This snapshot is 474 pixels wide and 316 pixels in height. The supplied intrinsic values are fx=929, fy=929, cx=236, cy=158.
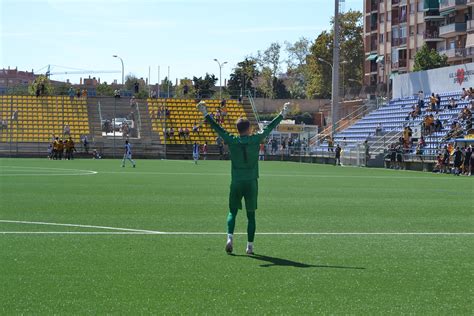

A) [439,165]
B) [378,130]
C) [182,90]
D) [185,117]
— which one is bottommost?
[439,165]

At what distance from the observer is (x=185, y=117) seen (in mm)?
92500

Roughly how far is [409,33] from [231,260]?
353 ft

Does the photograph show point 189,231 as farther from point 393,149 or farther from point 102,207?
point 393,149

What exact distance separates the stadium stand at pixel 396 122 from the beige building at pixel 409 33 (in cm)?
1803

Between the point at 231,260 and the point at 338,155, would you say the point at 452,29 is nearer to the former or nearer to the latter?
the point at 338,155

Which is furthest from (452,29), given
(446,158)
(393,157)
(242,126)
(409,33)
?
(242,126)

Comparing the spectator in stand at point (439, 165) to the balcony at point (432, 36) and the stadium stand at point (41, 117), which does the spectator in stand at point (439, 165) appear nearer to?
the stadium stand at point (41, 117)

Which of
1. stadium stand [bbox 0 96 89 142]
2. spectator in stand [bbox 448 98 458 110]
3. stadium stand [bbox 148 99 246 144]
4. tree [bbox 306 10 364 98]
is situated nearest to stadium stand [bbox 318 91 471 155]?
spectator in stand [bbox 448 98 458 110]

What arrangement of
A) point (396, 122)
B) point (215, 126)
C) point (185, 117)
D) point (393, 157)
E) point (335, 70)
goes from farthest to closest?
point (185, 117)
point (335, 70)
point (396, 122)
point (393, 157)
point (215, 126)

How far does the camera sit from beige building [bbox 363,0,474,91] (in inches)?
3839

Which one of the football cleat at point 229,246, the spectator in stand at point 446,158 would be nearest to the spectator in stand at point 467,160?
the spectator in stand at point 446,158

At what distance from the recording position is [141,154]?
82.5 metres

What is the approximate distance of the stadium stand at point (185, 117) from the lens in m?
88.5

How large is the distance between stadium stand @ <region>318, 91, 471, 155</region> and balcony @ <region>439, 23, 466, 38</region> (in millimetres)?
20835
